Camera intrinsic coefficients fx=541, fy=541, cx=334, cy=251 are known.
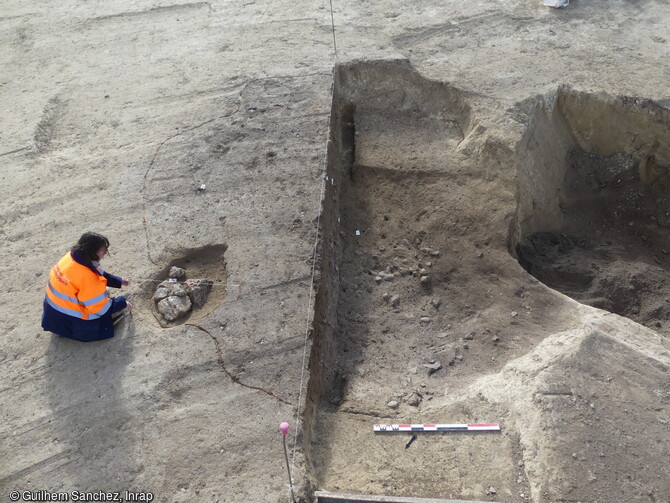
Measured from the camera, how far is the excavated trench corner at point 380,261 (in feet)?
12.7

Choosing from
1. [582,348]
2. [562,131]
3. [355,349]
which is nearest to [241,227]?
[355,349]

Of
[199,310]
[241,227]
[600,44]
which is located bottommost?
[199,310]

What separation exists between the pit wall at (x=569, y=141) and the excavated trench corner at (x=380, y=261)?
2.41 ft

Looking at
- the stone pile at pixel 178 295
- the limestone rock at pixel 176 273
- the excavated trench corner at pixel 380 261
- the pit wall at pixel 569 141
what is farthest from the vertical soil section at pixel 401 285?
the limestone rock at pixel 176 273

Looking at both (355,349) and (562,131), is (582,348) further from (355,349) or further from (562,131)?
(562,131)

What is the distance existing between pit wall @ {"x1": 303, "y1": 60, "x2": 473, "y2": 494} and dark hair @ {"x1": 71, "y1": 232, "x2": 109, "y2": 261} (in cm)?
176

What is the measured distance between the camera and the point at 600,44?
6930mm

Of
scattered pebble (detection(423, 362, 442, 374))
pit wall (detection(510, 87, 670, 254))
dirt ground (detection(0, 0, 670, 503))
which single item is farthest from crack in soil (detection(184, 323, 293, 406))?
pit wall (detection(510, 87, 670, 254))

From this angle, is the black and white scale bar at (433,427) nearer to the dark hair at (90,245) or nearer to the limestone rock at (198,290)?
the limestone rock at (198,290)

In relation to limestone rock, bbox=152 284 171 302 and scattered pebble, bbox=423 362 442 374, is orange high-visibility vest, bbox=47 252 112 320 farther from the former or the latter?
scattered pebble, bbox=423 362 442 374

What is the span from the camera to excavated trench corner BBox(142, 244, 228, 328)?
461cm

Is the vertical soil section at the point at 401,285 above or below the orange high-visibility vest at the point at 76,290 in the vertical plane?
below

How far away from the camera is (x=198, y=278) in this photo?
4844mm

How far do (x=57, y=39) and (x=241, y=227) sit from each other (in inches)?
210
